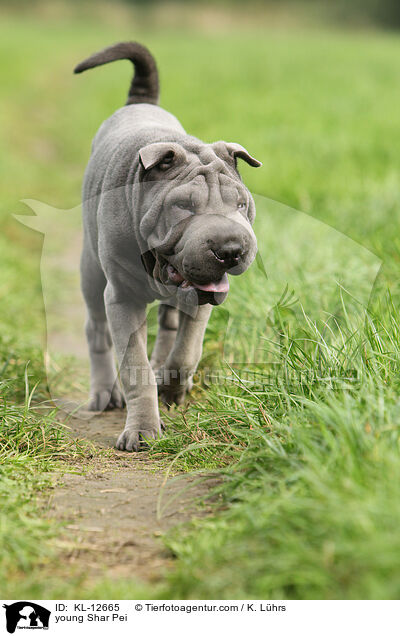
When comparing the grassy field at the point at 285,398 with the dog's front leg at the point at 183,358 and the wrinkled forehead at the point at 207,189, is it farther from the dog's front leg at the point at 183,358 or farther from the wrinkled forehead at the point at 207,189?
the wrinkled forehead at the point at 207,189

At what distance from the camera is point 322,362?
2811mm

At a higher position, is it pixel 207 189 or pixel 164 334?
pixel 207 189

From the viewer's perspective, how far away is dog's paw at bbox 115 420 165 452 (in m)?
3.06

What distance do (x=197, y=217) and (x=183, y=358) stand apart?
965 mm

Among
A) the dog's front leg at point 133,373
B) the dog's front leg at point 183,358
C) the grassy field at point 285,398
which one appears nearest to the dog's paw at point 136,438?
the dog's front leg at point 133,373

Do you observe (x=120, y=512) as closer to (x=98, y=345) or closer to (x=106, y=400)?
(x=106, y=400)

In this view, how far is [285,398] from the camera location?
8.93 ft

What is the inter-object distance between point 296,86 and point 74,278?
854cm

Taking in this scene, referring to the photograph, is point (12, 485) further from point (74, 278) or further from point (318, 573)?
point (74, 278)

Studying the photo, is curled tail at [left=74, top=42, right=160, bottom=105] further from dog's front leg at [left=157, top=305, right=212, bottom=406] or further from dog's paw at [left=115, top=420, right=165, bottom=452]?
dog's paw at [left=115, top=420, right=165, bottom=452]
